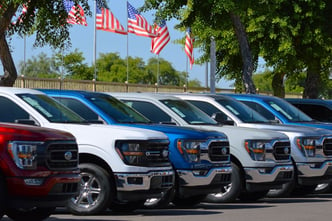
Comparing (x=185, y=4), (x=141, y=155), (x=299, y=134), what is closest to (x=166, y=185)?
(x=141, y=155)

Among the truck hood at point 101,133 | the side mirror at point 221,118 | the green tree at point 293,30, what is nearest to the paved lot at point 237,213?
the truck hood at point 101,133

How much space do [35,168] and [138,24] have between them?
37.7m

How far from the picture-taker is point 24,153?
40.7 feet

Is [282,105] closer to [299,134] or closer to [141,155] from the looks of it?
[299,134]

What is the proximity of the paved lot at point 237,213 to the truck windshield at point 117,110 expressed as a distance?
146cm

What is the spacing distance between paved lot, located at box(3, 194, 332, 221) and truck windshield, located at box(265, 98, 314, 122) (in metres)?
3.10

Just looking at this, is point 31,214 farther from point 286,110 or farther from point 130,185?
point 286,110

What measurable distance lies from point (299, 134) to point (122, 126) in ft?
18.5

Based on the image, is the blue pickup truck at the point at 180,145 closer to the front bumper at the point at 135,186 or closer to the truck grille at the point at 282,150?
the front bumper at the point at 135,186

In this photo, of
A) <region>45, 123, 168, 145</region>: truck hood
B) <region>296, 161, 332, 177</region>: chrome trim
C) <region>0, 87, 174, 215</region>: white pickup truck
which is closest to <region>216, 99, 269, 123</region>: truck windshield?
→ <region>296, 161, 332, 177</region>: chrome trim

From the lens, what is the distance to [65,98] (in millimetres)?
16562

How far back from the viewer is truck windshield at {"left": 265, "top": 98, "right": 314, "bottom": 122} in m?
22.0

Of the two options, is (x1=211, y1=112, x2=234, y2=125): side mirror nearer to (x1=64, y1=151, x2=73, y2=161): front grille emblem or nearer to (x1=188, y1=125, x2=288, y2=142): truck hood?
(x1=188, y1=125, x2=288, y2=142): truck hood

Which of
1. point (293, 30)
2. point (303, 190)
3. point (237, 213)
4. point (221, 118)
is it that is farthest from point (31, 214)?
point (293, 30)
